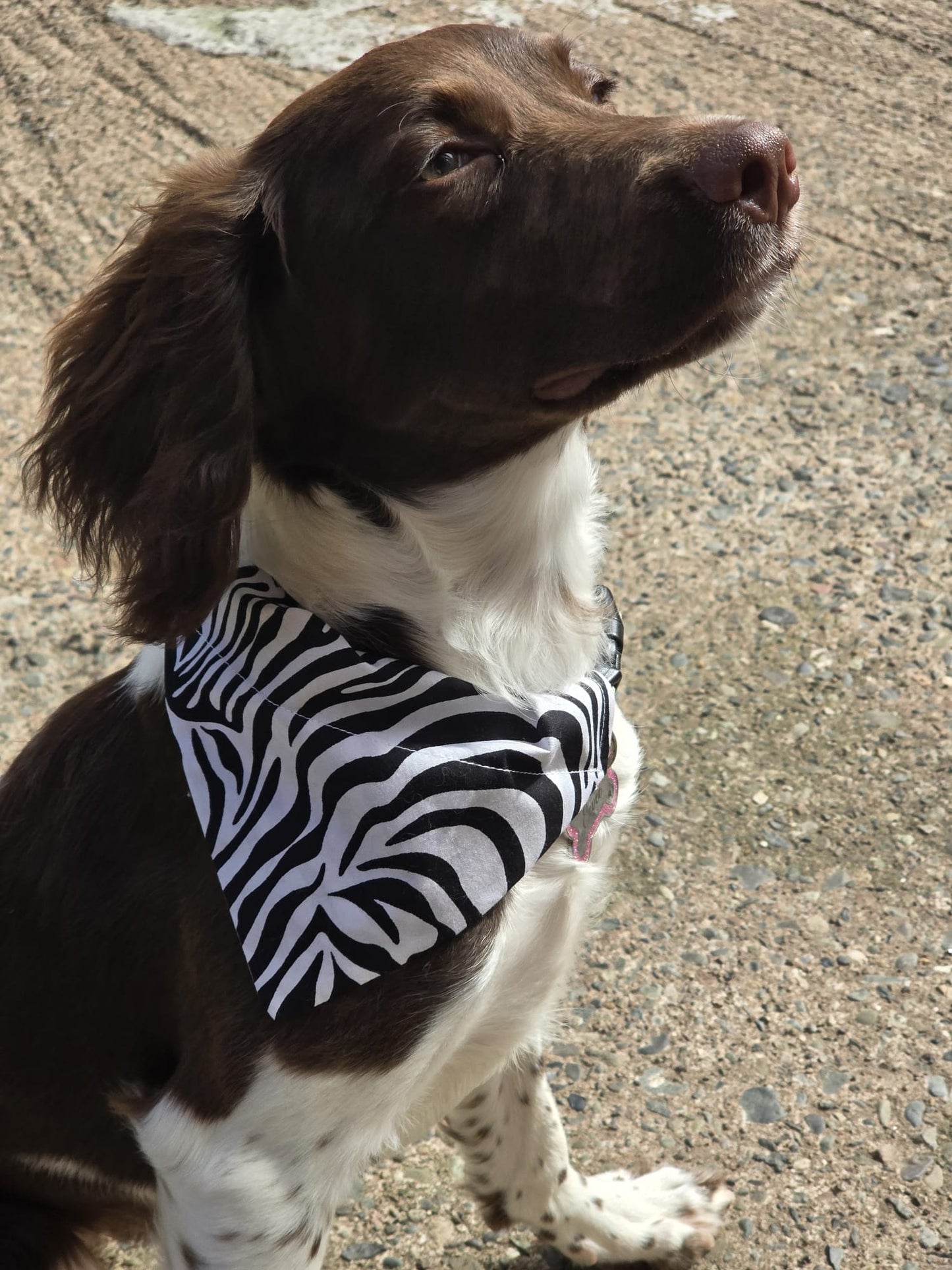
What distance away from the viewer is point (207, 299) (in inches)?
71.7

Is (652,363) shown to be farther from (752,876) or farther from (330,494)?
(752,876)

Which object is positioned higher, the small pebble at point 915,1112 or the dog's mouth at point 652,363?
the dog's mouth at point 652,363

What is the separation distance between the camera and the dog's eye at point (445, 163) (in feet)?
5.88

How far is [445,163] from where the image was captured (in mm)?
1807

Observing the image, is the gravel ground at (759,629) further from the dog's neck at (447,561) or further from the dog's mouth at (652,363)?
the dog's neck at (447,561)

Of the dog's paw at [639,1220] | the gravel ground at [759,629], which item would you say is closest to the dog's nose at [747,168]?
the gravel ground at [759,629]

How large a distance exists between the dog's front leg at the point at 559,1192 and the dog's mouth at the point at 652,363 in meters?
1.22

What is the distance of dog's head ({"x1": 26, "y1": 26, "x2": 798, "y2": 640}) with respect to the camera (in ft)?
5.66

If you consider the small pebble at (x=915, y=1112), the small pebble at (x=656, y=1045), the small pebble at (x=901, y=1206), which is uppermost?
the small pebble at (x=901, y=1206)

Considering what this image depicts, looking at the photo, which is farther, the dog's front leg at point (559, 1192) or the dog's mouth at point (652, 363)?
the dog's front leg at point (559, 1192)

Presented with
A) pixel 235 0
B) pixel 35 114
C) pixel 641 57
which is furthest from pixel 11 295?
pixel 641 57

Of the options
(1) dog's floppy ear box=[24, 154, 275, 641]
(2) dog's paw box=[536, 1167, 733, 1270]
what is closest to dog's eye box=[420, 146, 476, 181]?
(1) dog's floppy ear box=[24, 154, 275, 641]

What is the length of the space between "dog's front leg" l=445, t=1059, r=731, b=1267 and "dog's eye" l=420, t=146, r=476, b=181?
5.00 ft

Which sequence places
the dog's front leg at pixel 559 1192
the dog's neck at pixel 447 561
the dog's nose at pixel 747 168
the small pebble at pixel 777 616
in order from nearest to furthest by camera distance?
1. the dog's nose at pixel 747 168
2. the dog's neck at pixel 447 561
3. the dog's front leg at pixel 559 1192
4. the small pebble at pixel 777 616
